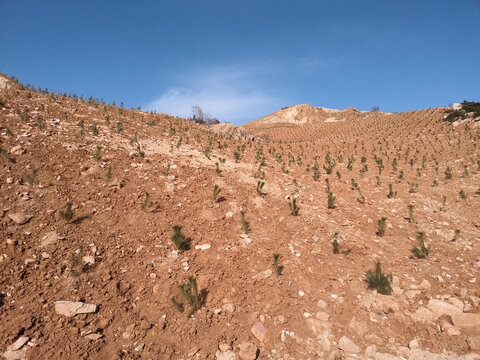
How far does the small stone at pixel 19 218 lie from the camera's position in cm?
441

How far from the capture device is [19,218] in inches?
176

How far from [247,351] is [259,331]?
313 millimetres

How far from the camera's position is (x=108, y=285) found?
12.1 feet

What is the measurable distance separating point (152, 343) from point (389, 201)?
304 inches

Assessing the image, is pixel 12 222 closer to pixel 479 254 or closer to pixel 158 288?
pixel 158 288

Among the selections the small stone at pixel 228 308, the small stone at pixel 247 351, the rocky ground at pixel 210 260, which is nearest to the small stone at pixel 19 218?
the rocky ground at pixel 210 260

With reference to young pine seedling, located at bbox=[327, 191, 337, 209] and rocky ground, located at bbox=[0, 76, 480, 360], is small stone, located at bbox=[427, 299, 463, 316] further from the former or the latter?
young pine seedling, located at bbox=[327, 191, 337, 209]

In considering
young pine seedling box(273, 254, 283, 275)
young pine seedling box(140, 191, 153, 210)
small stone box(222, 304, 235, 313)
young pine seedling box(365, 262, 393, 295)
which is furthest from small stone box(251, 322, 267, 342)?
young pine seedling box(140, 191, 153, 210)

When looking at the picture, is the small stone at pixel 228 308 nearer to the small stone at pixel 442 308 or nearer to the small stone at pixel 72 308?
the small stone at pixel 72 308

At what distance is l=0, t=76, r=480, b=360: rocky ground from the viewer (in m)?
2.99

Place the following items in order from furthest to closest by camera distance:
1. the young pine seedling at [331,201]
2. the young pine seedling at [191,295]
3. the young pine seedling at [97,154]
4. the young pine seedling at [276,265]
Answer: the young pine seedling at [97,154] → the young pine seedling at [331,201] → the young pine seedling at [276,265] → the young pine seedling at [191,295]

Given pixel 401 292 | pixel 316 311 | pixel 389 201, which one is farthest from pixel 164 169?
pixel 389 201

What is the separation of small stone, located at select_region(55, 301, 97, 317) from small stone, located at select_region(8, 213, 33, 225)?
6.86ft

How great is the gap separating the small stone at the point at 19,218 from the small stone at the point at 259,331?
4.49 meters
